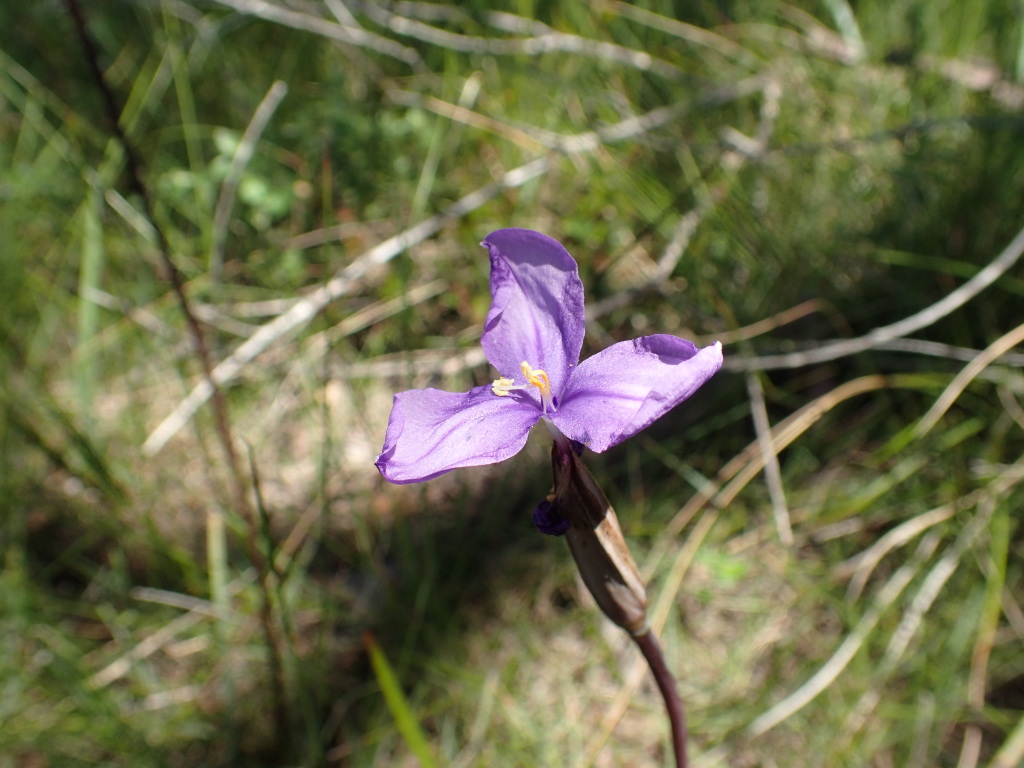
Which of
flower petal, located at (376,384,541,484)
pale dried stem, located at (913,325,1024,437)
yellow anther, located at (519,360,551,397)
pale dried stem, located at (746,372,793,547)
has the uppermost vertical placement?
yellow anther, located at (519,360,551,397)

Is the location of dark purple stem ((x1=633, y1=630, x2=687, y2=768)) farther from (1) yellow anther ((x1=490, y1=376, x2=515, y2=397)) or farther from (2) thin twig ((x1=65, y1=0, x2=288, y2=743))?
(2) thin twig ((x1=65, y1=0, x2=288, y2=743))

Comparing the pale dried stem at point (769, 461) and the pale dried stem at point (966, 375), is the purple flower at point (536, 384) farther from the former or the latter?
the pale dried stem at point (966, 375)

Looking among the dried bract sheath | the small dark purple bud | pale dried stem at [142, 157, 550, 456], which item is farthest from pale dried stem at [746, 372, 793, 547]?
the small dark purple bud

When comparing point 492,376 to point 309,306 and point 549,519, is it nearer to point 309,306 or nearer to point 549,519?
point 309,306

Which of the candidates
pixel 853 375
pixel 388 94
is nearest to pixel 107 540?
pixel 388 94

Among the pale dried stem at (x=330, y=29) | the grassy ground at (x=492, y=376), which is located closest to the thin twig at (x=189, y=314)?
the grassy ground at (x=492, y=376)

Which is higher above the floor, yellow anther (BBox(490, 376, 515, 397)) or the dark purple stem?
yellow anther (BBox(490, 376, 515, 397))

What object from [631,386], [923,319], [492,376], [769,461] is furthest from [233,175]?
[631,386]
